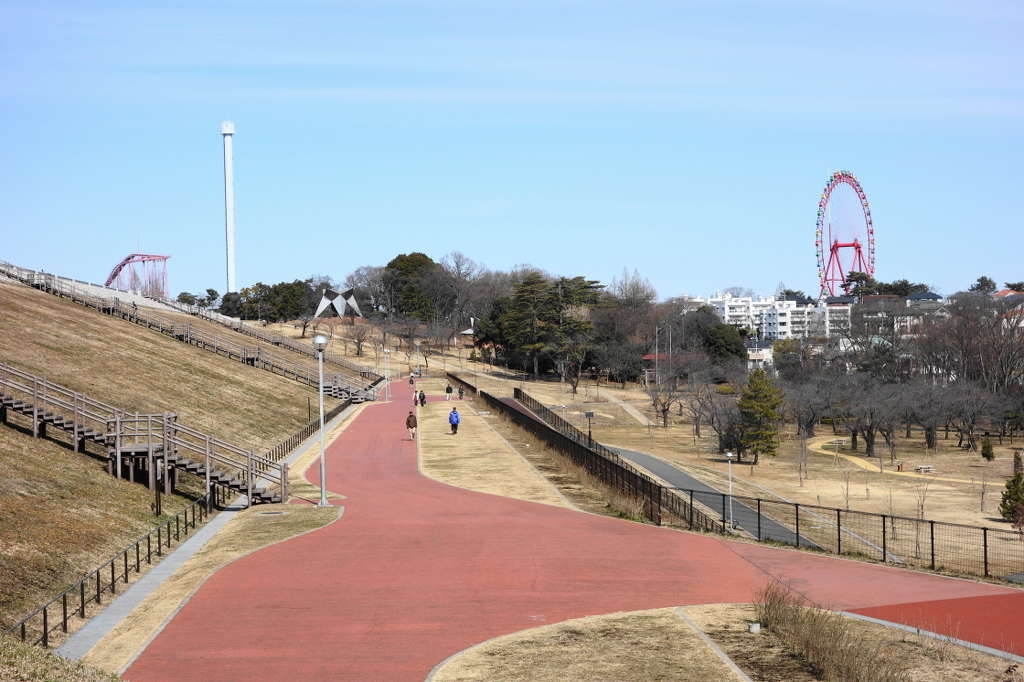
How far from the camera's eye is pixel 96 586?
22.7 meters

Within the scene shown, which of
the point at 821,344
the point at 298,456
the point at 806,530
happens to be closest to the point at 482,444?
the point at 298,456

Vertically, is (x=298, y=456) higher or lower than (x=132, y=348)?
lower

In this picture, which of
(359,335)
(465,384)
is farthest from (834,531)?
(359,335)

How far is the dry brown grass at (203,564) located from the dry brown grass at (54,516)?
7.45ft

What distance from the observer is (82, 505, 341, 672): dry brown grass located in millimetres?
18656

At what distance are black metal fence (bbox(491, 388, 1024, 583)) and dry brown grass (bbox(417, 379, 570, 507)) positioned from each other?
7.92 ft

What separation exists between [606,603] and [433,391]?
237 ft

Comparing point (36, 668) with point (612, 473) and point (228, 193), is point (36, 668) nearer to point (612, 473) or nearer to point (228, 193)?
point (612, 473)

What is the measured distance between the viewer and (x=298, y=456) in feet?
156

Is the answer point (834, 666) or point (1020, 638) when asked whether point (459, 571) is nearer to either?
point (834, 666)

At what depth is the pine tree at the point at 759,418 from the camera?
69.1m

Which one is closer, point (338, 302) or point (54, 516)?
point (54, 516)

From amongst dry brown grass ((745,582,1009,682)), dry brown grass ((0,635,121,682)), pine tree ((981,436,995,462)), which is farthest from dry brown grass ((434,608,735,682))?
pine tree ((981,436,995,462))

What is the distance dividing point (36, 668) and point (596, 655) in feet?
29.5
